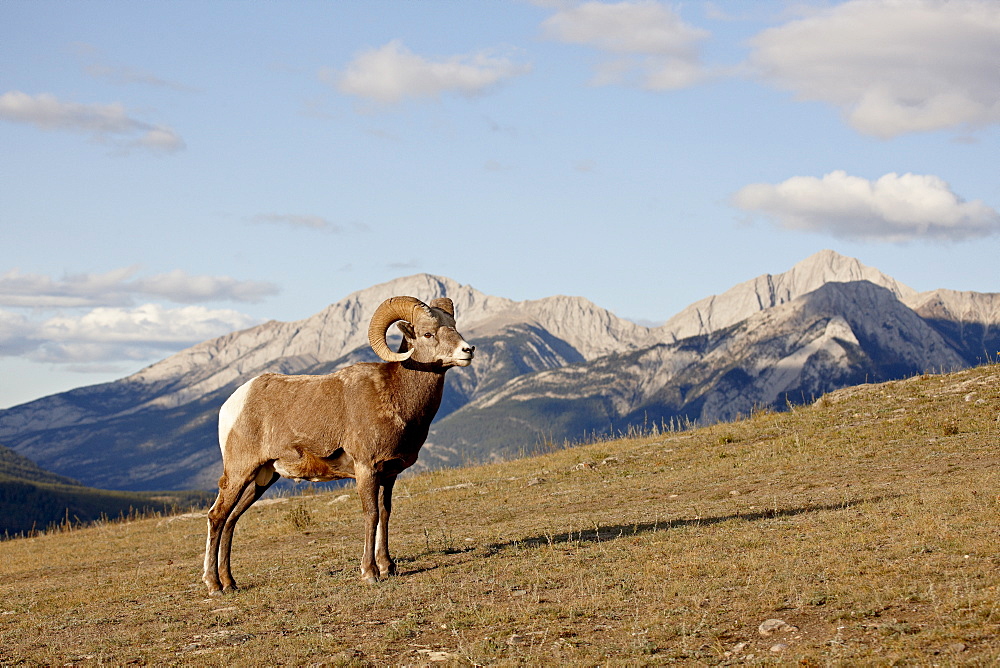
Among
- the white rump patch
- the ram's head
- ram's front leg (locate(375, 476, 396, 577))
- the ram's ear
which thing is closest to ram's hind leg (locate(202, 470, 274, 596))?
the white rump patch

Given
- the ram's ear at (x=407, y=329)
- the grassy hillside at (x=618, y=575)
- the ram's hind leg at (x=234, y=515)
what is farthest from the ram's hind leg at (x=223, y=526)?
the ram's ear at (x=407, y=329)

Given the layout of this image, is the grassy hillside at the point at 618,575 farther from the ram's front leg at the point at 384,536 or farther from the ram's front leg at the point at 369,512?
the ram's front leg at the point at 369,512

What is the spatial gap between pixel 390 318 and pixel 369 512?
3.30 metres

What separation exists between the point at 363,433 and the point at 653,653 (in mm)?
6897

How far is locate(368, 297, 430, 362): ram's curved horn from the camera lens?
15445 millimetres

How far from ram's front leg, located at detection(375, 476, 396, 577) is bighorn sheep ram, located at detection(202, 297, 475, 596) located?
16mm

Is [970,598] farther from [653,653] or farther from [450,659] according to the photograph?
[450,659]

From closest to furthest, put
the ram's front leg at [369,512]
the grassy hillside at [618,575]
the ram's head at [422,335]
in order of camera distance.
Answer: the grassy hillside at [618,575]
the ram's front leg at [369,512]
the ram's head at [422,335]

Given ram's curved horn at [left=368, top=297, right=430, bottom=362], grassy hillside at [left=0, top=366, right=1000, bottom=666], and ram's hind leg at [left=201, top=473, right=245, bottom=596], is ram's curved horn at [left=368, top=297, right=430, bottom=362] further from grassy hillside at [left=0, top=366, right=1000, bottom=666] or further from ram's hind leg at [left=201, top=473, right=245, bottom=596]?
grassy hillside at [left=0, top=366, right=1000, bottom=666]

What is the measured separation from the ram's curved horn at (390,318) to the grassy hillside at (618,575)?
3.57 m

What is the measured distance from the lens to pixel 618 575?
1297cm

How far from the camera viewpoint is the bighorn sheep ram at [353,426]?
49.1 feet

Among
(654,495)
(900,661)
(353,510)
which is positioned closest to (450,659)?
(900,661)

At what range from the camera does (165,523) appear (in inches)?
1236
